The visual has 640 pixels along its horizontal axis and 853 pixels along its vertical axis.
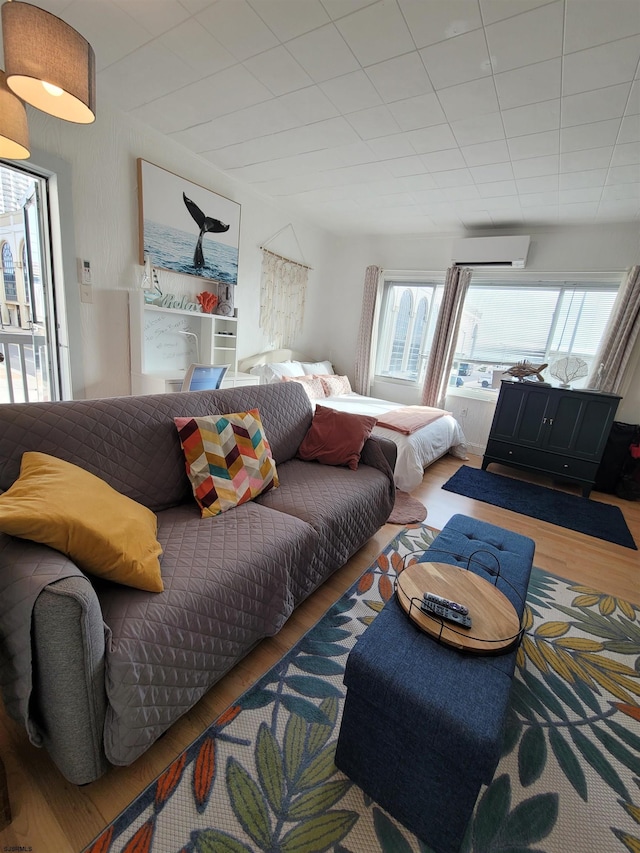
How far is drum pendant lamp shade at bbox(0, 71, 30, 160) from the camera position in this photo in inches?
52.5

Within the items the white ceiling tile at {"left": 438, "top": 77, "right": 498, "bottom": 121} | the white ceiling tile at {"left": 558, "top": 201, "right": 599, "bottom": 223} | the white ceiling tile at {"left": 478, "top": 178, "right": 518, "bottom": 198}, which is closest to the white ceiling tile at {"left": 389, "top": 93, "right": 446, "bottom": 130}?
the white ceiling tile at {"left": 438, "top": 77, "right": 498, "bottom": 121}

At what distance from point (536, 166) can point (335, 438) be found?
8.24 feet

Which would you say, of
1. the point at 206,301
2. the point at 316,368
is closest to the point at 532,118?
the point at 206,301

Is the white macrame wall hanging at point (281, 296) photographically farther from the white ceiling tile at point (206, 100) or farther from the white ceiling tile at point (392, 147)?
the white ceiling tile at point (392, 147)

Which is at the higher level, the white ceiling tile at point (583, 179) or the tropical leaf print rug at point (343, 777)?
the white ceiling tile at point (583, 179)

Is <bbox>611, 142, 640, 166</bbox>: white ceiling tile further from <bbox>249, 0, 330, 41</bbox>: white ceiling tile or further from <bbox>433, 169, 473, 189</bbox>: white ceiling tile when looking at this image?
<bbox>249, 0, 330, 41</bbox>: white ceiling tile

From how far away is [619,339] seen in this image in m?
3.48

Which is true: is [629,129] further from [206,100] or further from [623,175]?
[206,100]

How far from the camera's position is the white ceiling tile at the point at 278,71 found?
186 cm

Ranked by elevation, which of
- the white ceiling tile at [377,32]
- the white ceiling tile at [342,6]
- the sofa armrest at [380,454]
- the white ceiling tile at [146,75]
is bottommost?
the sofa armrest at [380,454]

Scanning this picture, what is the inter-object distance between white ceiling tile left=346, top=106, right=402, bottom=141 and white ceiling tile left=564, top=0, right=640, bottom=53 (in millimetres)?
983

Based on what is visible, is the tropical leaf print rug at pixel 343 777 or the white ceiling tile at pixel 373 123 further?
the white ceiling tile at pixel 373 123

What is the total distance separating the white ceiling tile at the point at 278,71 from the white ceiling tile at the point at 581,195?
92.4 inches

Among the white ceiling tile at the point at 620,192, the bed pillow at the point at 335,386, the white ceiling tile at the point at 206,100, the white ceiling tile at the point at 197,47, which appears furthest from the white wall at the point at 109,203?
the white ceiling tile at the point at 620,192
